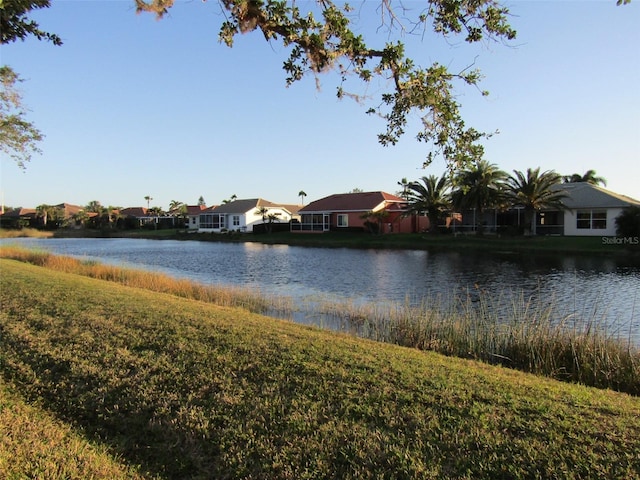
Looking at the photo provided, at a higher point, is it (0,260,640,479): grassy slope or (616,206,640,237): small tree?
(616,206,640,237): small tree

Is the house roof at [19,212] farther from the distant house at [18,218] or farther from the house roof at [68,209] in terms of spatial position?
the house roof at [68,209]

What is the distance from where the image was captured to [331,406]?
466 centimetres

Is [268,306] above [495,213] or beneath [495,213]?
beneath

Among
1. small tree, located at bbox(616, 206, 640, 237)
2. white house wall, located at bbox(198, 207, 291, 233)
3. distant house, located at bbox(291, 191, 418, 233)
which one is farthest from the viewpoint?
white house wall, located at bbox(198, 207, 291, 233)

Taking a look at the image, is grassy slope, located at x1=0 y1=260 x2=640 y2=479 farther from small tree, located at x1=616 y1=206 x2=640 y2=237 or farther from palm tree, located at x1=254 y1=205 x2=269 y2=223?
palm tree, located at x1=254 y1=205 x2=269 y2=223

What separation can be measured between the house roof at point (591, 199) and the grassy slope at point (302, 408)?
38591 mm

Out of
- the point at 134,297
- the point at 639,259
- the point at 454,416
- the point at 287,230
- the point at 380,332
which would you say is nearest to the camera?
the point at 454,416

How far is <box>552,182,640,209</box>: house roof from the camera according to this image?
1497 inches

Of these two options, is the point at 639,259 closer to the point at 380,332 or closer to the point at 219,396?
the point at 380,332

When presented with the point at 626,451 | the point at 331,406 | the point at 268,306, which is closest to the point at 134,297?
the point at 268,306

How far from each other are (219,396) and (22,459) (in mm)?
1844

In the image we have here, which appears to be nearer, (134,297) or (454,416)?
(454,416)

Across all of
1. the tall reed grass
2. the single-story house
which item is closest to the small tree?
the single-story house

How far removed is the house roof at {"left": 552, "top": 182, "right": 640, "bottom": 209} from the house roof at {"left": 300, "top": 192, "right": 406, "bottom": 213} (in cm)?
1989
